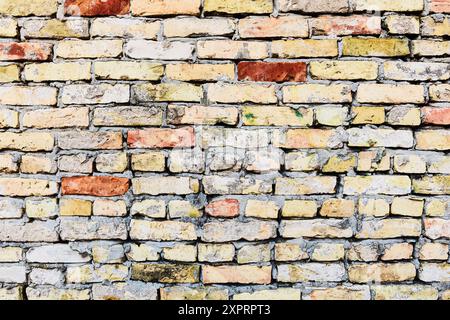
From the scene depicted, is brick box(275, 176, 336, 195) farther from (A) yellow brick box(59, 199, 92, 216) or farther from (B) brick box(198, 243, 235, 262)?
(A) yellow brick box(59, 199, 92, 216)

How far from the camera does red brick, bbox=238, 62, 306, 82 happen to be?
4.22ft

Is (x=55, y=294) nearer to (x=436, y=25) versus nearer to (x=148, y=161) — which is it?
(x=148, y=161)

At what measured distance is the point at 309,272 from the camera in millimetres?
1336

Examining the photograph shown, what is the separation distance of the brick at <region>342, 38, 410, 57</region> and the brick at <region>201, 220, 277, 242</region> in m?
0.62

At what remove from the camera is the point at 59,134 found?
1303 millimetres

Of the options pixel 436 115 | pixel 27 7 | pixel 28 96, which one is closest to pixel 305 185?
pixel 436 115

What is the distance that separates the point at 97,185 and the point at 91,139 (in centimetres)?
15

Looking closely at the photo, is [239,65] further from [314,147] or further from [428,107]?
[428,107]

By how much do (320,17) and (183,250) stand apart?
2.91ft

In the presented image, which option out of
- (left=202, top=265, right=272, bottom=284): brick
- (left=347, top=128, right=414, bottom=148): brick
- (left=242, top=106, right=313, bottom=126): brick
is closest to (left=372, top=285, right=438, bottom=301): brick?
(left=202, top=265, right=272, bottom=284): brick

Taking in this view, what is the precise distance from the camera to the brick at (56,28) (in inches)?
50.9

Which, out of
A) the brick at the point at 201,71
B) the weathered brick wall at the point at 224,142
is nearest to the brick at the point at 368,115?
the weathered brick wall at the point at 224,142

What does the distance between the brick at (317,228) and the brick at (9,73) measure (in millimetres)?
1001
